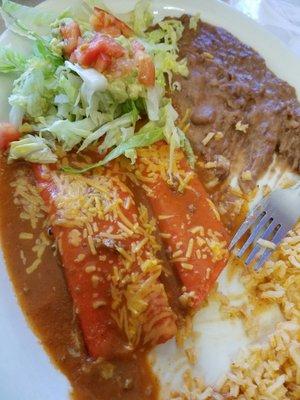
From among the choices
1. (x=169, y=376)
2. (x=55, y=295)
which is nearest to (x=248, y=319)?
(x=169, y=376)

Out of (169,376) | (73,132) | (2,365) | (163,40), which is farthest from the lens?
(163,40)

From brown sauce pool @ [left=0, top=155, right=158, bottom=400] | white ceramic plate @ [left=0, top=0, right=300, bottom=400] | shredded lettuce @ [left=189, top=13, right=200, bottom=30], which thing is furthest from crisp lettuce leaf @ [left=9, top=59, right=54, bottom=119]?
shredded lettuce @ [left=189, top=13, right=200, bottom=30]

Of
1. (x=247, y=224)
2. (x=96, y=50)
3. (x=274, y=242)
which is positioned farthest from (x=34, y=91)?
(x=274, y=242)

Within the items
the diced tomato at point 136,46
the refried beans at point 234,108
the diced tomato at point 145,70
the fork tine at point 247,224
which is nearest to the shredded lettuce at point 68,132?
the diced tomato at point 145,70

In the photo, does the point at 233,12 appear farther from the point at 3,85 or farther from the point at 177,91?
the point at 3,85

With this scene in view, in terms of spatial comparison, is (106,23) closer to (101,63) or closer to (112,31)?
(112,31)

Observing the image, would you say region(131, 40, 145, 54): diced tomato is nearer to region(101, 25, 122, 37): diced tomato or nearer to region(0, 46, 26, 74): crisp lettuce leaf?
region(101, 25, 122, 37): diced tomato
